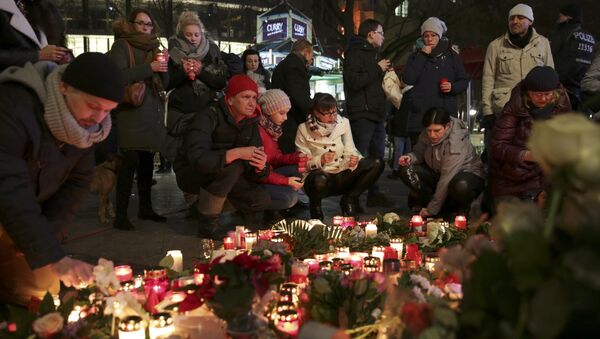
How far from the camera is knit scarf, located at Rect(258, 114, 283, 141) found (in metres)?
5.47

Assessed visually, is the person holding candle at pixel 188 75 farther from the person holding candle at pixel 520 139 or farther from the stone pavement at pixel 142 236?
the person holding candle at pixel 520 139

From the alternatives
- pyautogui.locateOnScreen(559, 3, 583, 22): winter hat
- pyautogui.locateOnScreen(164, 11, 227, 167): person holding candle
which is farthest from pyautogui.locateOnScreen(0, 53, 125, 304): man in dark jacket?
pyautogui.locateOnScreen(559, 3, 583, 22): winter hat

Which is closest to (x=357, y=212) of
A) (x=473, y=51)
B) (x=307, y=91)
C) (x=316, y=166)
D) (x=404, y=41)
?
(x=316, y=166)

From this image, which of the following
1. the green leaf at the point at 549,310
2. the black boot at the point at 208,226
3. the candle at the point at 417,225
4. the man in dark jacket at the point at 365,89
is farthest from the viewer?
the man in dark jacket at the point at 365,89

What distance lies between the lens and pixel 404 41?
1802 centimetres

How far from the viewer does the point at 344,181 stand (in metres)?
5.84

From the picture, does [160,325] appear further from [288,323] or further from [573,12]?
[573,12]

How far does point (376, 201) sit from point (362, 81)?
1305 millimetres

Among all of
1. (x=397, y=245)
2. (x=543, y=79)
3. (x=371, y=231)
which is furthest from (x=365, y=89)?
(x=397, y=245)

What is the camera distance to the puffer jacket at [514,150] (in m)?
5.16

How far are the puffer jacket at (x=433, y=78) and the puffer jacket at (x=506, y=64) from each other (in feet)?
1.33

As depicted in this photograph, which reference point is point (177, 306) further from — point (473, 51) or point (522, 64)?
point (473, 51)

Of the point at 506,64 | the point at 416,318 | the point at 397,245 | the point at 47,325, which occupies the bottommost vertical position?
the point at 397,245

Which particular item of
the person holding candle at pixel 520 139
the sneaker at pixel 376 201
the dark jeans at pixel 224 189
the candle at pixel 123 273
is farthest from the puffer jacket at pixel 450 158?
the candle at pixel 123 273
